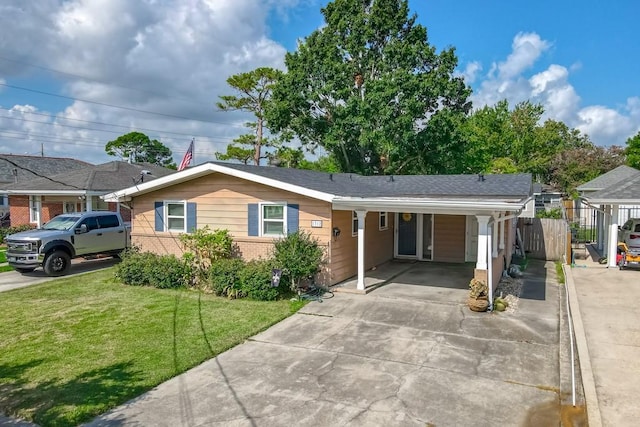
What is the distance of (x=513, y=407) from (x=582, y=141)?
57.6 metres

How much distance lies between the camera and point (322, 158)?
4284 cm

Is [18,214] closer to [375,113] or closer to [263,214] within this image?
[263,214]

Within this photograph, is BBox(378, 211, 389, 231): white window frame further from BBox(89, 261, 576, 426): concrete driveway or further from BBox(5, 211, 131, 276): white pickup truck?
BBox(5, 211, 131, 276): white pickup truck

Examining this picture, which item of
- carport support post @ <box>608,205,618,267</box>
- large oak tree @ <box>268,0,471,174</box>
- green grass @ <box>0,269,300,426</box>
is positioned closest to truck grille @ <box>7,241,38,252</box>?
green grass @ <box>0,269,300,426</box>

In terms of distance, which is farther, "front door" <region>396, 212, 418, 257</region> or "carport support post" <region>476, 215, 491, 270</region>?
"front door" <region>396, 212, 418, 257</region>

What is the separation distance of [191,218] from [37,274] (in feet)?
19.7

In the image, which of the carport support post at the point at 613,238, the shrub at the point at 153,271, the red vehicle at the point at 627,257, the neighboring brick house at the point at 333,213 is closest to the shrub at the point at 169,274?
the shrub at the point at 153,271

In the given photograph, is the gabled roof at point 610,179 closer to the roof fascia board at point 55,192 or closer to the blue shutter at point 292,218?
A: the blue shutter at point 292,218

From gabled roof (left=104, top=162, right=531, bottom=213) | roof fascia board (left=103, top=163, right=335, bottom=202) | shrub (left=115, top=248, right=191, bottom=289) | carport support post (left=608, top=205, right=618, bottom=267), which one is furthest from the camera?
A: carport support post (left=608, top=205, right=618, bottom=267)

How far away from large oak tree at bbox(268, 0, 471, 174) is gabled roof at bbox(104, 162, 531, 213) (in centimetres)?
761

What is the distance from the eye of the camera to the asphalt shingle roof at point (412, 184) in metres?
11.8

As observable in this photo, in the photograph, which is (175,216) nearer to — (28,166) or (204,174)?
(204,174)

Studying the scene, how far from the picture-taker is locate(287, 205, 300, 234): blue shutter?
11250 mm

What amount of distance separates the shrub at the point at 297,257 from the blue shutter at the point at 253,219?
112 cm
